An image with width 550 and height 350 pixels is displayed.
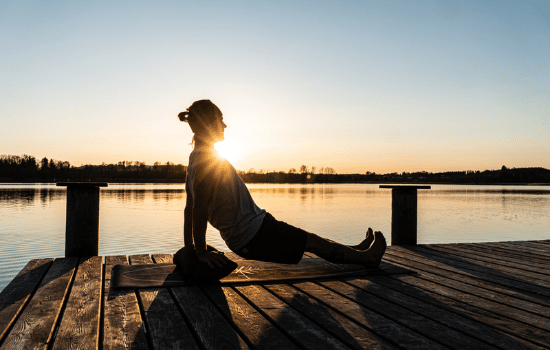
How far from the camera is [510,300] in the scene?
124 inches

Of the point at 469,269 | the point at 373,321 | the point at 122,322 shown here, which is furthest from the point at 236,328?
the point at 469,269

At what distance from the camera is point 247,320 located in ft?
8.50

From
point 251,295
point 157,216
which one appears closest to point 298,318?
point 251,295

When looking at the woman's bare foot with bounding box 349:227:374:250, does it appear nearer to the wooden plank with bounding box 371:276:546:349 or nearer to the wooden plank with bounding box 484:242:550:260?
the wooden plank with bounding box 371:276:546:349

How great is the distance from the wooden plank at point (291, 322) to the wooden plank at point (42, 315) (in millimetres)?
1335

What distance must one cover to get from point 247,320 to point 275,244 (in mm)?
819

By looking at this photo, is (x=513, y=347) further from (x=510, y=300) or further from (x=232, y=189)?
(x=232, y=189)

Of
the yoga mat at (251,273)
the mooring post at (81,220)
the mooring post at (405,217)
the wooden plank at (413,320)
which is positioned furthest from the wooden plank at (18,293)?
the mooring post at (405,217)

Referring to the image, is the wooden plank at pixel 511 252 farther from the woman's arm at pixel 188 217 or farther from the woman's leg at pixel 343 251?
the woman's arm at pixel 188 217

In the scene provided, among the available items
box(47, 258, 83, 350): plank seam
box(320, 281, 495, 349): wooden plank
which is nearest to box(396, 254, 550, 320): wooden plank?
box(320, 281, 495, 349): wooden plank

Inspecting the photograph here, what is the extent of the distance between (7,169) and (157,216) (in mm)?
A: 95728

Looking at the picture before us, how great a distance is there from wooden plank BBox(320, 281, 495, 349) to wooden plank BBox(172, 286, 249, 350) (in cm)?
107

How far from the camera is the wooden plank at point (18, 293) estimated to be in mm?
2595

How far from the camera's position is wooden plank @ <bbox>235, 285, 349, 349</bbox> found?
2.22 meters
